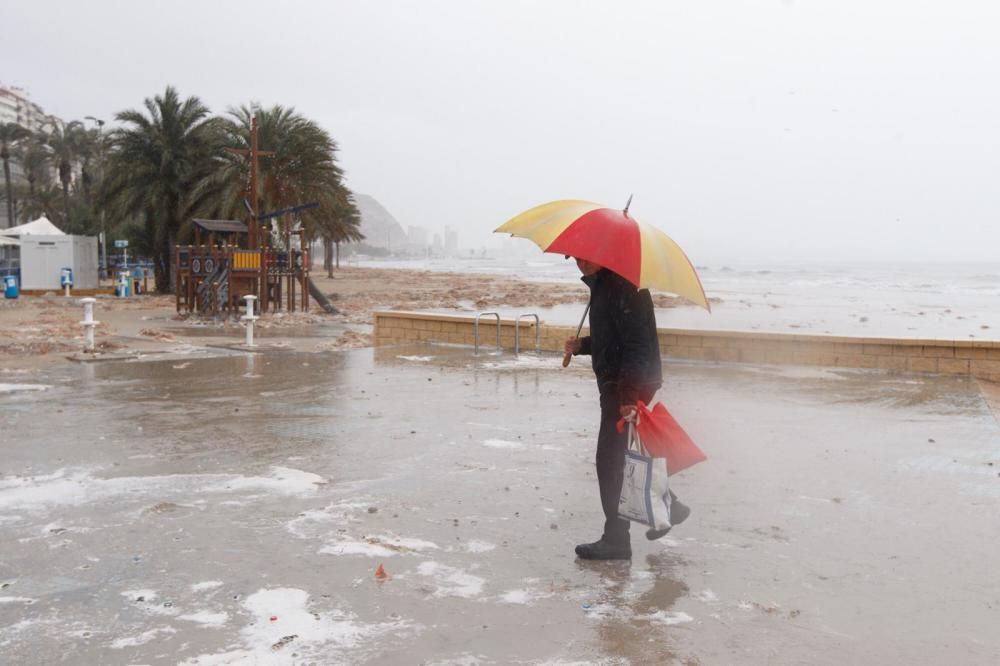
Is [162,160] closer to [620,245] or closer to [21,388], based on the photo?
[21,388]

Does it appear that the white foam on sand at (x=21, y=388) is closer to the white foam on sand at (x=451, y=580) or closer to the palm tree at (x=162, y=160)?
the white foam on sand at (x=451, y=580)

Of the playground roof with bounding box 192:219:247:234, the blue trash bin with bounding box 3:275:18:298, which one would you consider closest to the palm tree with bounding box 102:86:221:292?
the blue trash bin with bounding box 3:275:18:298

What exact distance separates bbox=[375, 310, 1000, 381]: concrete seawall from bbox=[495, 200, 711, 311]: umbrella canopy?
298 inches

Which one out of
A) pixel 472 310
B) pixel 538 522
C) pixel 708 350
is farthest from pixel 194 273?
pixel 538 522

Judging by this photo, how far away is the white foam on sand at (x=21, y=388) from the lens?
9.80 m

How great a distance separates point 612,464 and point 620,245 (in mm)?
1087

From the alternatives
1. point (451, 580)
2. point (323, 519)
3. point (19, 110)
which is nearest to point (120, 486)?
point (323, 519)

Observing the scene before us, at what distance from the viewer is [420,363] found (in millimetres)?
12250

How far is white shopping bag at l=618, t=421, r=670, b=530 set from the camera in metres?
4.58

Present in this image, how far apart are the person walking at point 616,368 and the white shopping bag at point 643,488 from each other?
5 centimetres

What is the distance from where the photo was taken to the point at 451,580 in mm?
4375

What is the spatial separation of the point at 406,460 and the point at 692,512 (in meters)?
2.13

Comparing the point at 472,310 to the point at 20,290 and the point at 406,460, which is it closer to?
the point at 20,290

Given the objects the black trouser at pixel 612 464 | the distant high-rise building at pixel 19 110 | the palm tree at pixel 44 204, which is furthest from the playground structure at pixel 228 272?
the distant high-rise building at pixel 19 110
